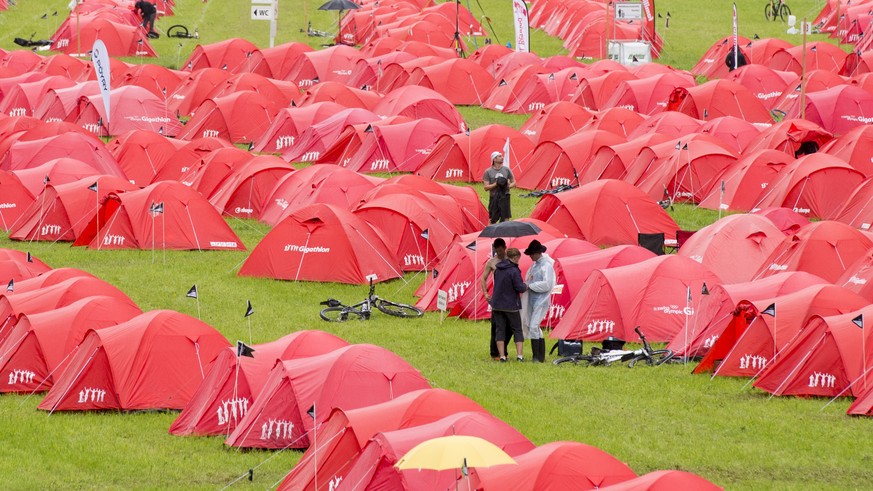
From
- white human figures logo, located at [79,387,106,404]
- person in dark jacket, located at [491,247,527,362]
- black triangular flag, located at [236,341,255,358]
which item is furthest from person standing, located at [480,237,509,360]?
white human figures logo, located at [79,387,106,404]

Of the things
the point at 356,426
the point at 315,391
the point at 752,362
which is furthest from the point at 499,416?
the point at 752,362

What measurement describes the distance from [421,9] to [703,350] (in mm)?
50307

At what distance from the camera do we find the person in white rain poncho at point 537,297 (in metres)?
21.3

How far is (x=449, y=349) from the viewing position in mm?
22844

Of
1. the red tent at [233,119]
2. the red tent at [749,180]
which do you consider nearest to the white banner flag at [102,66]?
the red tent at [233,119]

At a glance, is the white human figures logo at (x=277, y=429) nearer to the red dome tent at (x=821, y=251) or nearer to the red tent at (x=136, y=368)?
the red tent at (x=136, y=368)

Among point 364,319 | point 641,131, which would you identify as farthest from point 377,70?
point 364,319

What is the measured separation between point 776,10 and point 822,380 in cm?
5118

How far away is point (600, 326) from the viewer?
23.5 metres

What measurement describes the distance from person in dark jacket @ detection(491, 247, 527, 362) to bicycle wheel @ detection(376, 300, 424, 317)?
4.27m

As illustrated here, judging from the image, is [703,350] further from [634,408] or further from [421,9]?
[421,9]

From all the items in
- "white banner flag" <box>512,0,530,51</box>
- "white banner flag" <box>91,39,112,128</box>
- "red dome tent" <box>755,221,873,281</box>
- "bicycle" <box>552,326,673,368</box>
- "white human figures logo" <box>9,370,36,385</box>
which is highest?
"white banner flag" <box>512,0,530,51</box>

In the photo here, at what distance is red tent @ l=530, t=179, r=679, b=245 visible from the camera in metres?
30.5

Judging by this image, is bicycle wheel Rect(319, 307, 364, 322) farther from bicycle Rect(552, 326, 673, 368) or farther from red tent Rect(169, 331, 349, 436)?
red tent Rect(169, 331, 349, 436)
